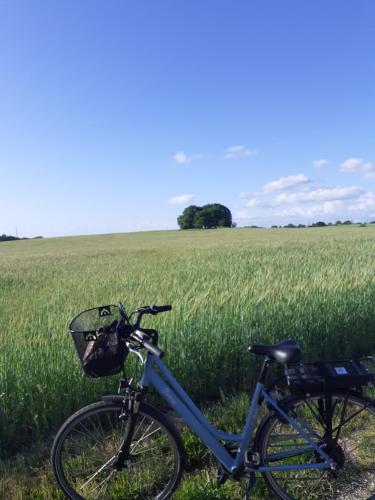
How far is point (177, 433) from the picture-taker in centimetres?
253

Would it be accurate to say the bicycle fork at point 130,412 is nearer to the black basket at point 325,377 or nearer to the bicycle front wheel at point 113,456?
the bicycle front wheel at point 113,456

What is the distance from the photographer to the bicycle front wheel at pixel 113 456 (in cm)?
247

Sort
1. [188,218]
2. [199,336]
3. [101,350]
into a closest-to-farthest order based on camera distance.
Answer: [101,350]
[199,336]
[188,218]

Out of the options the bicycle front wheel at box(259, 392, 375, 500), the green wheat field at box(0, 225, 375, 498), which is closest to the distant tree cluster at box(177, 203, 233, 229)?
the green wheat field at box(0, 225, 375, 498)

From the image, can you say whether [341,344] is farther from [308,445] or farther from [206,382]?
[308,445]

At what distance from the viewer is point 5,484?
2.76 m

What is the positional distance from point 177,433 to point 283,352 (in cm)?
87

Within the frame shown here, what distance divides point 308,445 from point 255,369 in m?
1.84

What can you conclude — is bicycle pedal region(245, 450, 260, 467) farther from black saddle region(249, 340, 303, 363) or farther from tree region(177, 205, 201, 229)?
tree region(177, 205, 201, 229)

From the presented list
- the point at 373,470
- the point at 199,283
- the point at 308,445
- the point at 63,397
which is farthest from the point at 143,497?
the point at 199,283

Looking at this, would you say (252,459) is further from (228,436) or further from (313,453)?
(313,453)

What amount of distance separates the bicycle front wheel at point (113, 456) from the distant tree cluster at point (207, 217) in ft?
292

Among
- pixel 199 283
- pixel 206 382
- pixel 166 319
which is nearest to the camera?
pixel 206 382

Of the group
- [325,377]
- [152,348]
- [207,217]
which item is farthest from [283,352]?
[207,217]
